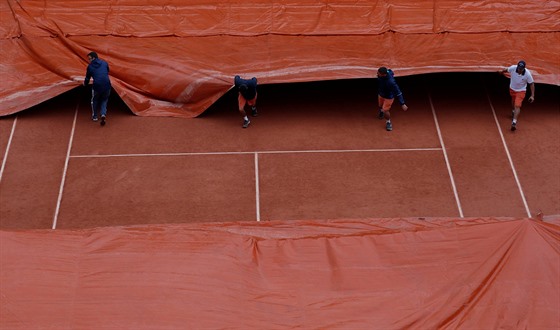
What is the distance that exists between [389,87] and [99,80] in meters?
5.17

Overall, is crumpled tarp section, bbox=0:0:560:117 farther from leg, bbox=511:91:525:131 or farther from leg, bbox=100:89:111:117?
leg, bbox=511:91:525:131

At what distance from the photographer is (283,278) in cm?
1452

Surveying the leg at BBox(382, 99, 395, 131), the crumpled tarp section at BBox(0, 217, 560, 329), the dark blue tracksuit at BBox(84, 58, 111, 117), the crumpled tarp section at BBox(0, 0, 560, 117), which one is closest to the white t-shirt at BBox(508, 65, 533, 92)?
the crumpled tarp section at BBox(0, 0, 560, 117)

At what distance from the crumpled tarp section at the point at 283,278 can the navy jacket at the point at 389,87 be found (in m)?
4.38

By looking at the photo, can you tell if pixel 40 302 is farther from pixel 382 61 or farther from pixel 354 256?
pixel 382 61

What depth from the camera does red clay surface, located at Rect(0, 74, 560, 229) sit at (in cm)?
1827

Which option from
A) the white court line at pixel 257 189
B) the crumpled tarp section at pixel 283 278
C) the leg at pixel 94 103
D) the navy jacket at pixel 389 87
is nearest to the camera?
the crumpled tarp section at pixel 283 278

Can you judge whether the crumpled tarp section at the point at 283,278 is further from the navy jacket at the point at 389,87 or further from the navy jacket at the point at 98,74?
the navy jacket at the point at 98,74

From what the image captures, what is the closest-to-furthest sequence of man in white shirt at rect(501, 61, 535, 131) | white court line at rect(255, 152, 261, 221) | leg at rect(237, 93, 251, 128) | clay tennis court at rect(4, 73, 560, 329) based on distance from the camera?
1. clay tennis court at rect(4, 73, 560, 329)
2. white court line at rect(255, 152, 261, 221)
3. man in white shirt at rect(501, 61, 535, 131)
4. leg at rect(237, 93, 251, 128)

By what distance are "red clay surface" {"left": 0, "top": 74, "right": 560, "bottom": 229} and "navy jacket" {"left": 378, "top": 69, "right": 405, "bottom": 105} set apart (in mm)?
807

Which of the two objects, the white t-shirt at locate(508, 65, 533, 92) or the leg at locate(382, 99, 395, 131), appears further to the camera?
the leg at locate(382, 99, 395, 131)

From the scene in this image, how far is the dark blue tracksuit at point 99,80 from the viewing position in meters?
19.3

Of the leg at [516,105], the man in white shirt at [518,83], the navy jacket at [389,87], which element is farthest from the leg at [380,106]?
the leg at [516,105]

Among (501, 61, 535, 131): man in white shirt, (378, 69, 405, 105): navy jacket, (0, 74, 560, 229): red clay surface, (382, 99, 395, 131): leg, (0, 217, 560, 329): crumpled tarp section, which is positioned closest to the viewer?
(0, 217, 560, 329): crumpled tarp section
